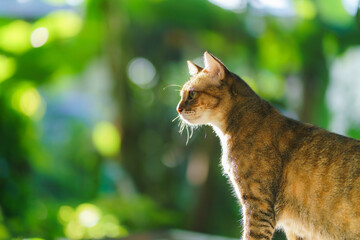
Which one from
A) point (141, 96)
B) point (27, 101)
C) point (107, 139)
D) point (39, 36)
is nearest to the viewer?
point (27, 101)

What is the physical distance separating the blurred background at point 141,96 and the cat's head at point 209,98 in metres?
1.33

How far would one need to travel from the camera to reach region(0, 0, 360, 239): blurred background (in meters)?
3.17

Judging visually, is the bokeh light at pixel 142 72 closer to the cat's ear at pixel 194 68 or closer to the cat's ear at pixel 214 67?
the cat's ear at pixel 194 68

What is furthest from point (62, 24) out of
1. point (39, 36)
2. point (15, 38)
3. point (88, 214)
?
point (88, 214)

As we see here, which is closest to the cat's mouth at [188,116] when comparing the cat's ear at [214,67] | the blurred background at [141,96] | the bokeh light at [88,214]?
the cat's ear at [214,67]

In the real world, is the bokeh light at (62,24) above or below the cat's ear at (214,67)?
above

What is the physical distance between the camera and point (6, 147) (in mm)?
3045

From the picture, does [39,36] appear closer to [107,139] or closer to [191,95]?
[107,139]

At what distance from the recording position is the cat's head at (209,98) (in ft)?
4.81

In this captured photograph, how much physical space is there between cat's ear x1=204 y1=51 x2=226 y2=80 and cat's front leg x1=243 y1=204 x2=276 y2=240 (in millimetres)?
476

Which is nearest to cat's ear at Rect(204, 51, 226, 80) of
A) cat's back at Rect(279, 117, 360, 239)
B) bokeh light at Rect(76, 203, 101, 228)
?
cat's back at Rect(279, 117, 360, 239)

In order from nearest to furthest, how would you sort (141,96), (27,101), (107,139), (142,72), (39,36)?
(27,101) < (39,36) < (107,139) < (141,96) < (142,72)

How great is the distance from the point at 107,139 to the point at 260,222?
3.17m

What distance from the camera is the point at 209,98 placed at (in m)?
1.47
